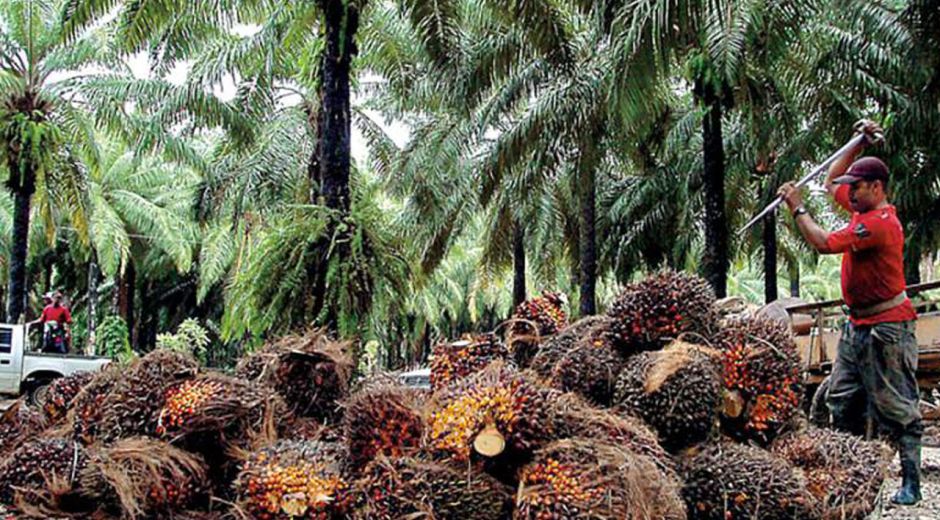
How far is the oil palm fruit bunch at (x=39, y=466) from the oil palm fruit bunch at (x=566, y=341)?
2.06 metres

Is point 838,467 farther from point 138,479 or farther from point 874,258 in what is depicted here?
point 138,479

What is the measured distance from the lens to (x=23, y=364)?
16.0 meters

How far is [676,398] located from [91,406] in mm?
2533

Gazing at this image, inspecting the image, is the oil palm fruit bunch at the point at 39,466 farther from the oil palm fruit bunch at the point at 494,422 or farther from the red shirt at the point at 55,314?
the red shirt at the point at 55,314

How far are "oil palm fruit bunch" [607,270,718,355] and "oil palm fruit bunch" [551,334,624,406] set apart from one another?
119mm

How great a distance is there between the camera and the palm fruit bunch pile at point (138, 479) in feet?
10.6

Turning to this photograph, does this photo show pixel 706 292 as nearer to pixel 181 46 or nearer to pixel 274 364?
pixel 274 364

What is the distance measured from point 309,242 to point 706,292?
3669 millimetres

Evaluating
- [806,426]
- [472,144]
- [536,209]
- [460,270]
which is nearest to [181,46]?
[472,144]

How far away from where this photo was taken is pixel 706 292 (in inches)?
162

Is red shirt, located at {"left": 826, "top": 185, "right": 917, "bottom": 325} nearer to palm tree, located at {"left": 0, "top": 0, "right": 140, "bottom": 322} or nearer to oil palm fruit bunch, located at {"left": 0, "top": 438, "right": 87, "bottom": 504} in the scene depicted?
oil palm fruit bunch, located at {"left": 0, "top": 438, "right": 87, "bottom": 504}

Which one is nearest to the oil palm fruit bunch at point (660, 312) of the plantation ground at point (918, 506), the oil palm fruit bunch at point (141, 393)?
the plantation ground at point (918, 506)

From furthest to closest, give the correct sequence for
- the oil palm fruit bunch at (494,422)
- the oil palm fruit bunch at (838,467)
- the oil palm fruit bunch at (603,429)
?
the oil palm fruit bunch at (838,467)
the oil palm fruit bunch at (603,429)
the oil palm fruit bunch at (494,422)

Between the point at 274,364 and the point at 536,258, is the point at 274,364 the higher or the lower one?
the lower one
